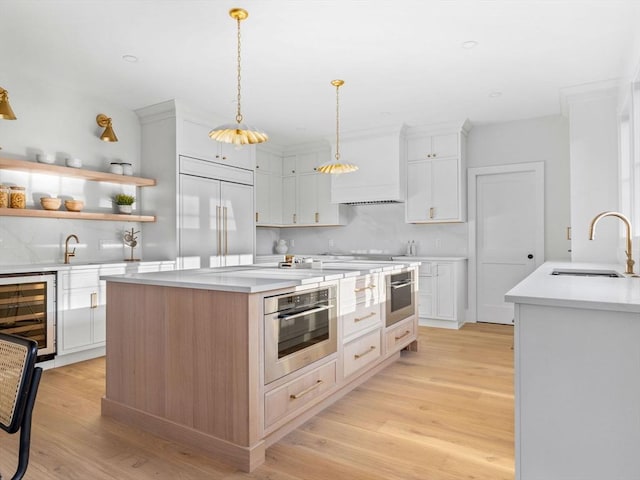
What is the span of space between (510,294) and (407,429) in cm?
132

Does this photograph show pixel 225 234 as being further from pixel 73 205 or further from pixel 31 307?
pixel 31 307

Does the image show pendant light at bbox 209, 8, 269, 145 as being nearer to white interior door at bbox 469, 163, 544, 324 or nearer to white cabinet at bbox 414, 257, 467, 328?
white cabinet at bbox 414, 257, 467, 328

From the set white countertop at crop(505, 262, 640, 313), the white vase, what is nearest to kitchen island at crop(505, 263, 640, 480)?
white countertop at crop(505, 262, 640, 313)

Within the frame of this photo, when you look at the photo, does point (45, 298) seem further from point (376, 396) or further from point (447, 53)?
point (447, 53)

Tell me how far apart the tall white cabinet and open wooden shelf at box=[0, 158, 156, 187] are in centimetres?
23

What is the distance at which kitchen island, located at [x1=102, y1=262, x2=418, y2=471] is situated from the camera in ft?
6.61

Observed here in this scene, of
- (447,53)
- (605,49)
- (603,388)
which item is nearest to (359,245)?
(447,53)

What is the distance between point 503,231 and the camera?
5.39 metres

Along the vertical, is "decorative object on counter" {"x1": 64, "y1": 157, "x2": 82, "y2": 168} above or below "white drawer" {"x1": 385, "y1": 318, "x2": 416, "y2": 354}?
above

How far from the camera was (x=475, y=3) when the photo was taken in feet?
8.84

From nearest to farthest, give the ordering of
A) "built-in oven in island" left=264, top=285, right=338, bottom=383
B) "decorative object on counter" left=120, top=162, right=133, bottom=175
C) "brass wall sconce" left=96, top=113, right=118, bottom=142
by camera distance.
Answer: "built-in oven in island" left=264, top=285, right=338, bottom=383 → "brass wall sconce" left=96, top=113, right=118, bottom=142 → "decorative object on counter" left=120, top=162, right=133, bottom=175

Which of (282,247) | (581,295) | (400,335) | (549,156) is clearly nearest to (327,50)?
(400,335)

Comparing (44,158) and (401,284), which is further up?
(44,158)

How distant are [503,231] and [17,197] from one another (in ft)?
17.6
